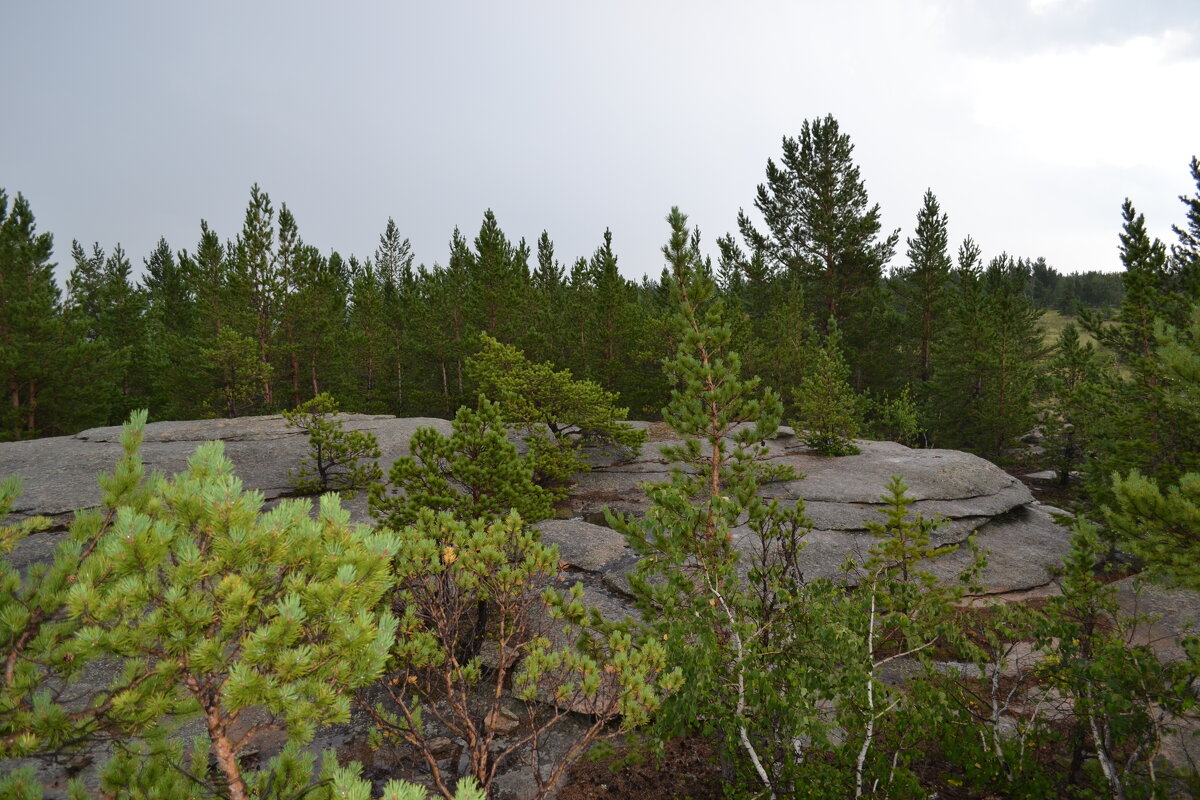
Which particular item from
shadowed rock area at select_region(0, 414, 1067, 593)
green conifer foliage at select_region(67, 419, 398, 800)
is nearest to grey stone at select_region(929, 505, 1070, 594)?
shadowed rock area at select_region(0, 414, 1067, 593)

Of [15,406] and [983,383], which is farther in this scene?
[983,383]

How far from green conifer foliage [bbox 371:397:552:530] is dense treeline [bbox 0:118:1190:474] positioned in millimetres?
10825

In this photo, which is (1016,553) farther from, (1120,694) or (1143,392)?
(1120,694)

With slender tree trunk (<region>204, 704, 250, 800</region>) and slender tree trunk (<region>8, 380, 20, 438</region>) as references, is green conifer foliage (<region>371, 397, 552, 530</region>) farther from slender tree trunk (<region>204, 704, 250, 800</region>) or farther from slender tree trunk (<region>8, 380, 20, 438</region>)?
slender tree trunk (<region>8, 380, 20, 438</region>)

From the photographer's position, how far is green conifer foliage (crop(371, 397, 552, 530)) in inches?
307

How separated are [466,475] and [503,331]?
63.1 feet

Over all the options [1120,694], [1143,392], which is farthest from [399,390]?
[1120,694]

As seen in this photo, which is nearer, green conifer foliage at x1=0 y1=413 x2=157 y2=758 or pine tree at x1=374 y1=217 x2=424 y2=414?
green conifer foliage at x1=0 y1=413 x2=157 y2=758

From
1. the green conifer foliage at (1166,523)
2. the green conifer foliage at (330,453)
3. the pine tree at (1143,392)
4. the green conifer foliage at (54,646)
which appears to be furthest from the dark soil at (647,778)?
the pine tree at (1143,392)

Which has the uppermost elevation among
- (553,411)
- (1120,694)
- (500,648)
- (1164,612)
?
(553,411)

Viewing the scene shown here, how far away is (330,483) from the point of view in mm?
12992

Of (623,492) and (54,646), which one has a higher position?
(54,646)

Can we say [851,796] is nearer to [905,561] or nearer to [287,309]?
[905,561]

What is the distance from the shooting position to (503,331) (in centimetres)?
2658
